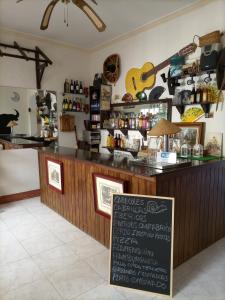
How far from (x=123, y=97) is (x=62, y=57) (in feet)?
4.53


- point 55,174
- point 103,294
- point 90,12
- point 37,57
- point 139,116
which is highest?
point 37,57

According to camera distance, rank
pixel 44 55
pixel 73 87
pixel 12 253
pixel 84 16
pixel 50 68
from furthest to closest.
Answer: pixel 73 87 → pixel 50 68 → pixel 44 55 → pixel 84 16 → pixel 12 253

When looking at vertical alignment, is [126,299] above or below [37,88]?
below

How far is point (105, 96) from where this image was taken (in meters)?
4.15

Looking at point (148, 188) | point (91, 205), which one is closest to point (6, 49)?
point (91, 205)

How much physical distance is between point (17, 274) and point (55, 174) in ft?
4.45

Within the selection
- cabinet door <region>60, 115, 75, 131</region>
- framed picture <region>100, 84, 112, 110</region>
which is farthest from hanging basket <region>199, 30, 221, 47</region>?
cabinet door <region>60, 115, 75, 131</region>

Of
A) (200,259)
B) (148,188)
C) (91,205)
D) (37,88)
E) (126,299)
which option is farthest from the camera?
(37,88)

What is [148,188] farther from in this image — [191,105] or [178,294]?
[191,105]

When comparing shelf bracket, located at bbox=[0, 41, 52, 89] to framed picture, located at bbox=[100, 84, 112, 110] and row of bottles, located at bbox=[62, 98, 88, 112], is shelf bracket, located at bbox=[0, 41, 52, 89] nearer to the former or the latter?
row of bottles, located at bbox=[62, 98, 88, 112]

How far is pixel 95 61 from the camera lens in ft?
14.6

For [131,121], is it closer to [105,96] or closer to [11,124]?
[105,96]

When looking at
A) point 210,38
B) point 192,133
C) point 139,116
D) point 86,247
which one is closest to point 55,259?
point 86,247

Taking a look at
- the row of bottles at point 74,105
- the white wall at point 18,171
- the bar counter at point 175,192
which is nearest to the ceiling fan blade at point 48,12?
the bar counter at point 175,192
